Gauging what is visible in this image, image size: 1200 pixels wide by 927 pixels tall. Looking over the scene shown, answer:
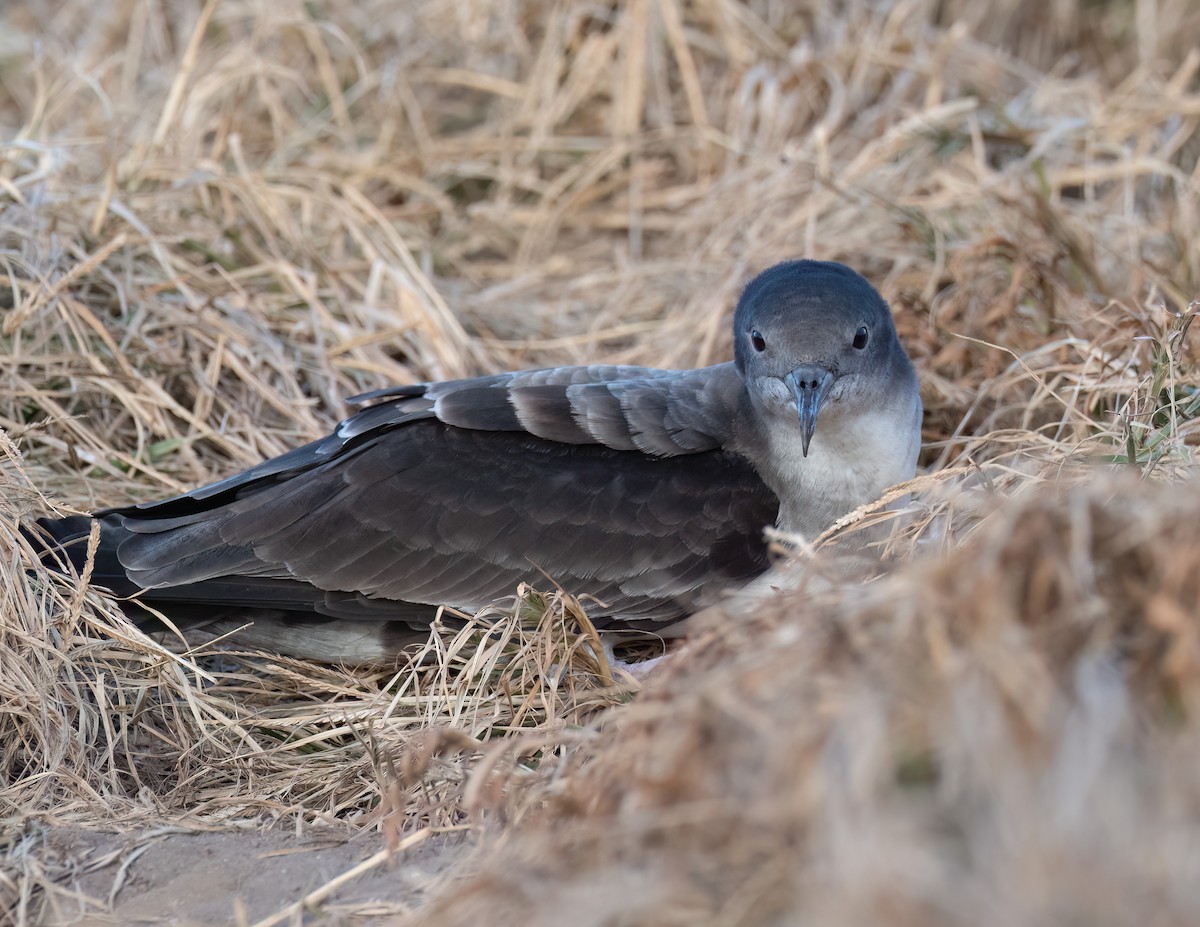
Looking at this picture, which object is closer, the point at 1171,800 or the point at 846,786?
the point at 1171,800

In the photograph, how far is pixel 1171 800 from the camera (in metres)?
1.56

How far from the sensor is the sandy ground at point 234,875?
Answer: 260 cm

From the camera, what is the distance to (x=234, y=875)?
2.83m

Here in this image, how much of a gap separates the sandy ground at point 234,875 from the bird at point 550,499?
3.30 feet

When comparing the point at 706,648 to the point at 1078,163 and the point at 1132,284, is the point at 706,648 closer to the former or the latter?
the point at 1132,284

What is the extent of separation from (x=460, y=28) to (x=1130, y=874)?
7.09 m

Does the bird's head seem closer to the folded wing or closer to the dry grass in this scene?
the folded wing

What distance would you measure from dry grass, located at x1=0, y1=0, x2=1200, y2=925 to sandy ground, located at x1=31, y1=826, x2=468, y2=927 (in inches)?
4.1

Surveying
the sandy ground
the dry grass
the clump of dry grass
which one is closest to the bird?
the dry grass

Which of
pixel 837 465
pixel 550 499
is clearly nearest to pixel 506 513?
pixel 550 499

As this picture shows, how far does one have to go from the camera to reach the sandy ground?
2.60m

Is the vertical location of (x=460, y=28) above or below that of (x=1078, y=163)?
above

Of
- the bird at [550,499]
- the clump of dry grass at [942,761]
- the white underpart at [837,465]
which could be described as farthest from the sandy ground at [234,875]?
the white underpart at [837,465]

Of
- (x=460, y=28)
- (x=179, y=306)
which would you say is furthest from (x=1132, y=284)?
(x=460, y=28)
